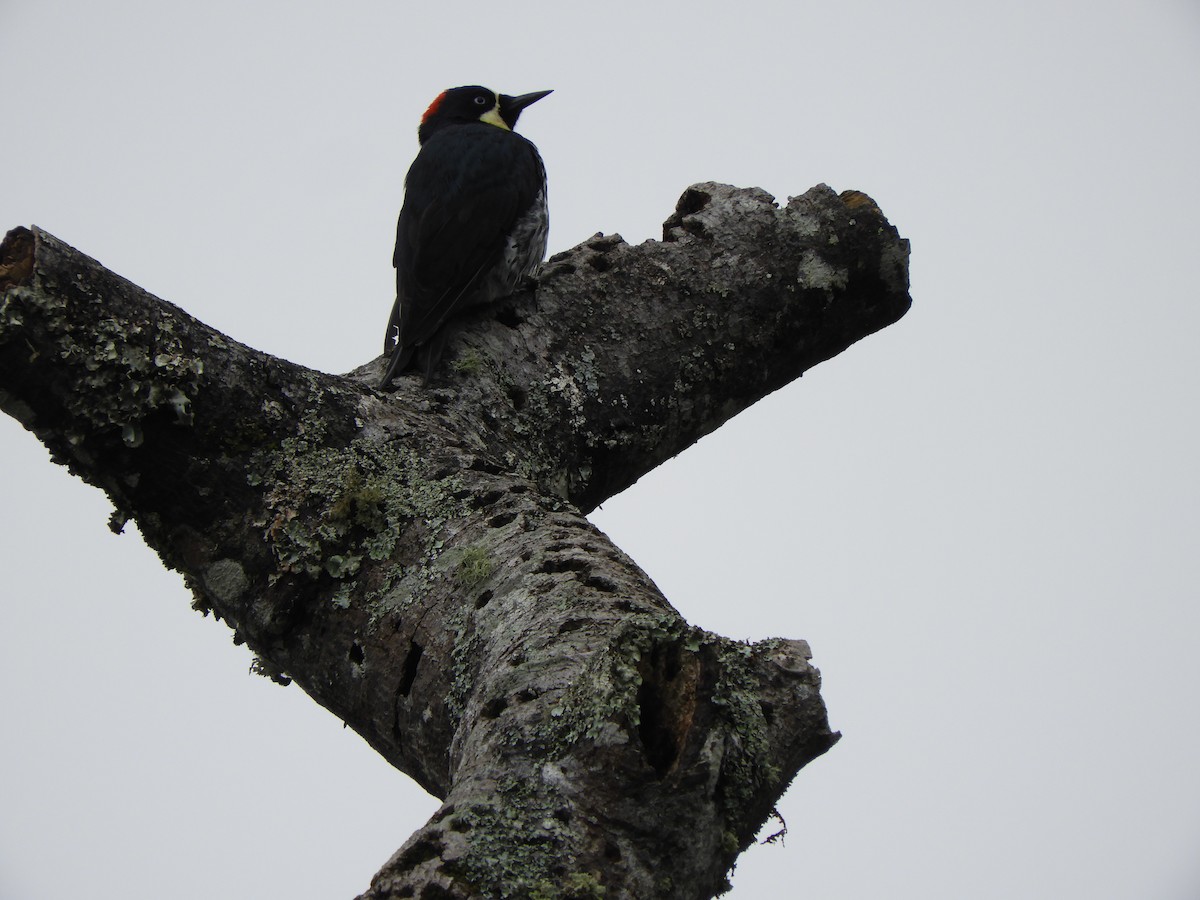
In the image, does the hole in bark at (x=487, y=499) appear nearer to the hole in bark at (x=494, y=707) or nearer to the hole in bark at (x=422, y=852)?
the hole in bark at (x=494, y=707)

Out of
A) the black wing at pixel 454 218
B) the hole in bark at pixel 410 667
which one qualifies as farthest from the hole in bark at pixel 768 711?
the black wing at pixel 454 218

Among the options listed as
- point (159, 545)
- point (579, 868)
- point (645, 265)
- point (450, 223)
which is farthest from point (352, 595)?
point (450, 223)

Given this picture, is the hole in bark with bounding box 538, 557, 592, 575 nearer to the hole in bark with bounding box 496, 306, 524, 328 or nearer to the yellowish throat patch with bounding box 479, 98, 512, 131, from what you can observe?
the hole in bark with bounding box 496, 306, 524, 328

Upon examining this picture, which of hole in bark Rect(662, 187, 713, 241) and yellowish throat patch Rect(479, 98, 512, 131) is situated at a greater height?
yellowish throat patch Rect(479, 98, 512, 131)

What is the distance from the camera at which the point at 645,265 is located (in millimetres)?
2984

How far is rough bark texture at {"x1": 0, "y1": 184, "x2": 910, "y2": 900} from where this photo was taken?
1.33 meters

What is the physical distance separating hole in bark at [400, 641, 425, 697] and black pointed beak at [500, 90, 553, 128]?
3653mm

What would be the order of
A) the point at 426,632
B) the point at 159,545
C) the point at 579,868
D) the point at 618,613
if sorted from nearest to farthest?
the point at 579,868
the point at 618,613
the point at 426,632
the point at 159,545

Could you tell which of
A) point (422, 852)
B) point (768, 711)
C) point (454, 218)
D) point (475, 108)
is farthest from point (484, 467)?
point (475, 108)

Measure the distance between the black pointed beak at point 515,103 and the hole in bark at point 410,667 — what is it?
3.65 meters

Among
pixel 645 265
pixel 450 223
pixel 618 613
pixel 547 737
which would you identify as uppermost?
pixel 450 223

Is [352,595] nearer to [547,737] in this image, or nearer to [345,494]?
[345,494]

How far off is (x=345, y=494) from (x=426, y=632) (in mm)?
326

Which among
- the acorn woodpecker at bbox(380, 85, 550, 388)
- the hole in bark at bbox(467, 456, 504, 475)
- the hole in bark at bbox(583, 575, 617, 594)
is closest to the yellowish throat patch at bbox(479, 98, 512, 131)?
the acorn woodpecker at bbox(380, 85, 550, 388)
